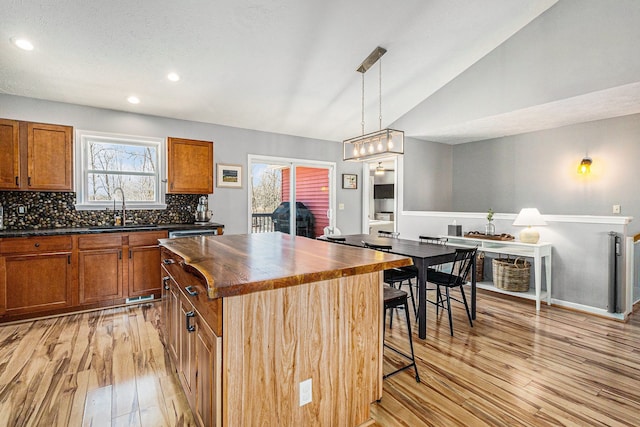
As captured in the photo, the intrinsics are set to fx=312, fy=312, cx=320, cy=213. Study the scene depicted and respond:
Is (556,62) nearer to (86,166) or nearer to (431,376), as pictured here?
(431,376)

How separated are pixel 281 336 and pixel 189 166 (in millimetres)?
3534

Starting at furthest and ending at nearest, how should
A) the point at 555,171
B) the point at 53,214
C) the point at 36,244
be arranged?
1. the point at 555,171
2. the point at 53,214
3. the point at 36,244

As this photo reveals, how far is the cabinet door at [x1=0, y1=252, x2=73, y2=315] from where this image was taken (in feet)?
10.4

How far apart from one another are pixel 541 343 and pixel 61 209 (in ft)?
18.0

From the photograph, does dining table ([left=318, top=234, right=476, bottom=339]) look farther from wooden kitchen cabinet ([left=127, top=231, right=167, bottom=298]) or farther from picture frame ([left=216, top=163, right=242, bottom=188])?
wooden kitchen cabinet ([left=127, top=231, right=167, bottom=298])

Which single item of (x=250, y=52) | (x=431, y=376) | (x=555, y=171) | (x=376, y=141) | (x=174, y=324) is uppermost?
(x=250, y=52)

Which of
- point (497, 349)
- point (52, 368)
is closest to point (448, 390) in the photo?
point (497, 349)

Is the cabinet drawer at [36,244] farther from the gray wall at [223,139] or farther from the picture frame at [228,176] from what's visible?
the picture frame at [228,176]

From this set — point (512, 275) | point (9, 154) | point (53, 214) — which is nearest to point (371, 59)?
point (512, 275)

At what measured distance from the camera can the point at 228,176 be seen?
4930 mm

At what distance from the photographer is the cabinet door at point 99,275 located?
3.51 metres

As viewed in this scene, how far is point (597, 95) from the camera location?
3.54 metres

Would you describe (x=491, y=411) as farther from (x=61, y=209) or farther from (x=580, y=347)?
(x=61, y=209)

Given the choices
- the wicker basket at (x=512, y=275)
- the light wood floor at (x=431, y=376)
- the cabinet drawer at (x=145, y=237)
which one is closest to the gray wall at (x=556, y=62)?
the wicker basket at (x=512, y=275)
